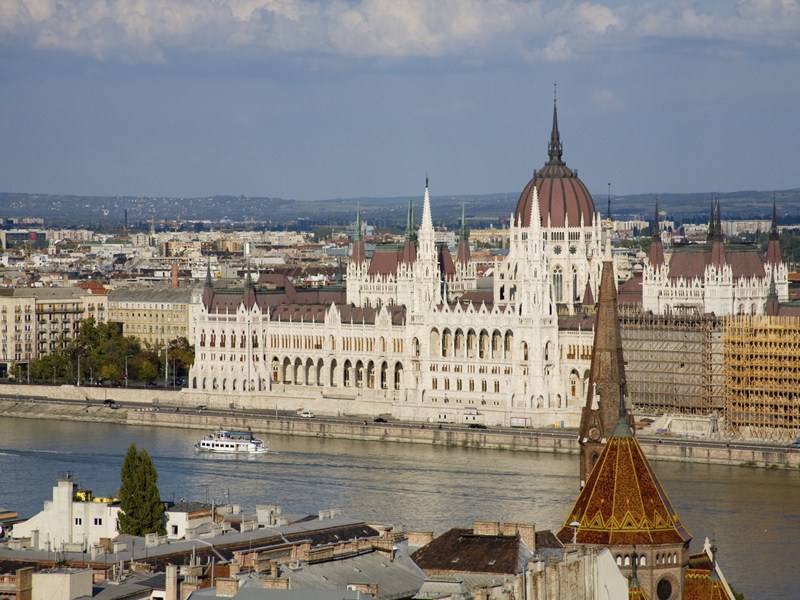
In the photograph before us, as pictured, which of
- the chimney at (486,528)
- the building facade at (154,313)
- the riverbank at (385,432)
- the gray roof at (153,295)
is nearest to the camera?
the chimney at (486,528)

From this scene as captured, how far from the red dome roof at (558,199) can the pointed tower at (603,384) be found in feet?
131

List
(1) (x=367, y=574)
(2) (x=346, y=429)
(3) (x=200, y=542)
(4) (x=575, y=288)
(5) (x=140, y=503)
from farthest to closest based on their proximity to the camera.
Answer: (4) (x=575, y=288)
(2) (x=346, y=429)
(5) (x=140, y=503)
(3) (x=200, y=542)
(1) (x=367, y=574)

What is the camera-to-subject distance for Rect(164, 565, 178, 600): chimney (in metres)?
35.4

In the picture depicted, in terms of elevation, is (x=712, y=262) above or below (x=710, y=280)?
above

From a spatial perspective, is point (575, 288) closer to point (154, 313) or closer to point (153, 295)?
point (154, 313)

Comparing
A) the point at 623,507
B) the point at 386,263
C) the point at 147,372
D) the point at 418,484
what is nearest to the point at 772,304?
the point at 418,484

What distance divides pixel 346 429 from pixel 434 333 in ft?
23.8

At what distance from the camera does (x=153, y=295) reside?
118688mm

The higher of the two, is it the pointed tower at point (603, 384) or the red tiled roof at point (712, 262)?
the red tiled roof at point (712, 262)

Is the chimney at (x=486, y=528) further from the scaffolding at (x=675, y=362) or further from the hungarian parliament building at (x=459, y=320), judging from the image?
the hungarian parliament building at (x=459, y=320)

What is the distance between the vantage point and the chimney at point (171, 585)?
3541 centimetres

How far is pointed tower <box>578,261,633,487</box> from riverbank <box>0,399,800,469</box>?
70.4ft

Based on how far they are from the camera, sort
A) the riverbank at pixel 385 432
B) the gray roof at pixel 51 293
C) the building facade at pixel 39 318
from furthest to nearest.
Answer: the gray roof at pixel 51 293 < the building facade at pixel 39 318 < the riverbank at pixel 385 432

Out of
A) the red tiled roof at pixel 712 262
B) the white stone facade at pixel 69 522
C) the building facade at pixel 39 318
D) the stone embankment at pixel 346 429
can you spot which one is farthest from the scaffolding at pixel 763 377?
the white stone facade at pixel 69 522
